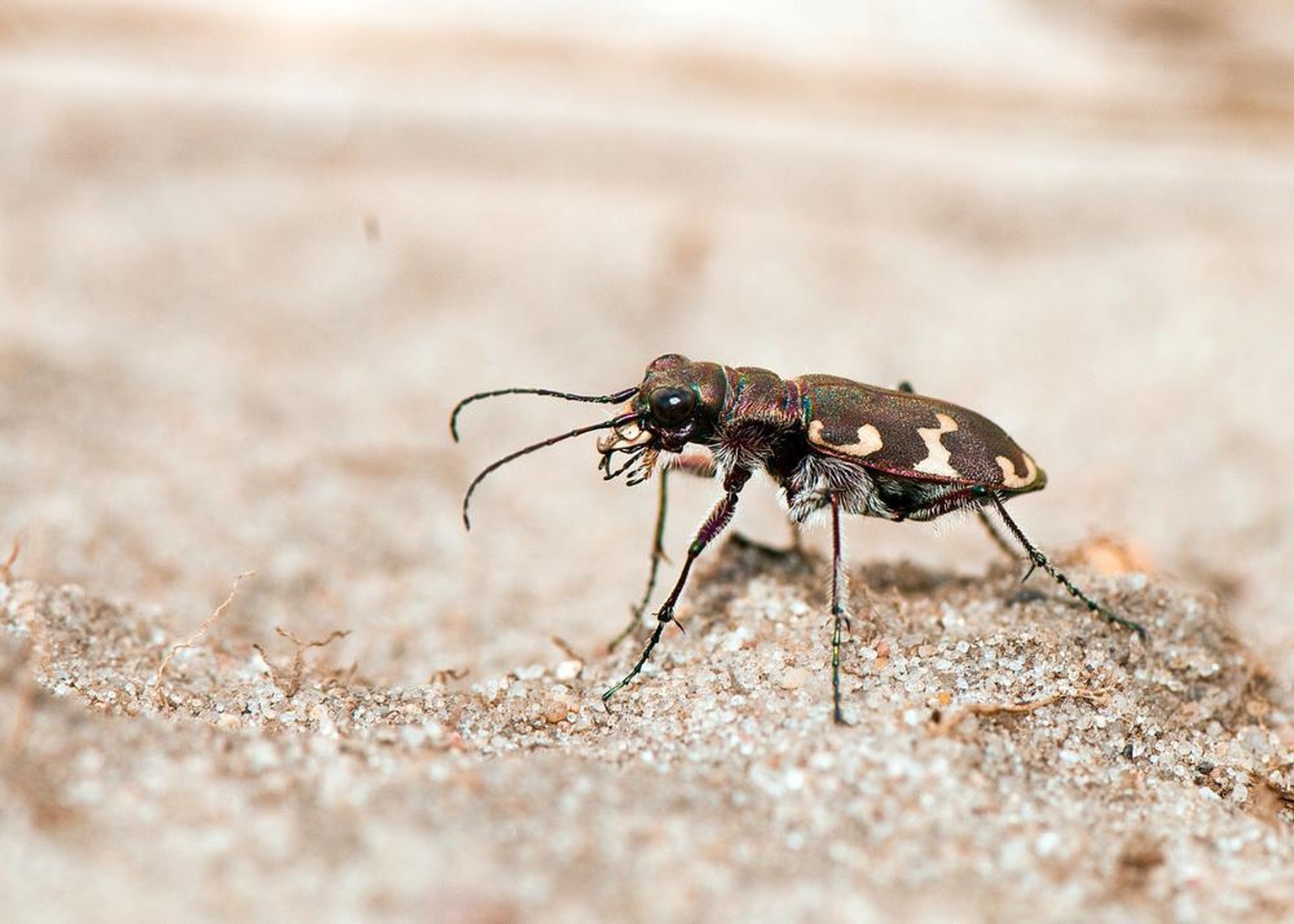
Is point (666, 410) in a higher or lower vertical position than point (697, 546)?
higher

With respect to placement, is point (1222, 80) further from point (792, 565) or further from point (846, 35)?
point (792, 565)

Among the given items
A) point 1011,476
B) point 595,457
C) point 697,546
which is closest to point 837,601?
point 697,546

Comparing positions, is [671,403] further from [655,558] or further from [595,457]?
[595,457]

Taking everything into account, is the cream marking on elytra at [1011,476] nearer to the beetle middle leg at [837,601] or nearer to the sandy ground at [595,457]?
the sandy ground at [595,457]

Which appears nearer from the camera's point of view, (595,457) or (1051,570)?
(1051,570)

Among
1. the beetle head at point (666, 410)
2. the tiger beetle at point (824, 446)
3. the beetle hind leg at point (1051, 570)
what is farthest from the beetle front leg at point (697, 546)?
the beetle hind leg at point (1051, 570)

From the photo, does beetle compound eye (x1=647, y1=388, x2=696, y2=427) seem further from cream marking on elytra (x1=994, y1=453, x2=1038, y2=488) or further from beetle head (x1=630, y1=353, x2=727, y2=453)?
cream marking on elytra (x1=994, y1=453, x2=1038, y2=488)

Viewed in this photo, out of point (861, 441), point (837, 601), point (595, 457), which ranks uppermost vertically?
point (595, 457)
